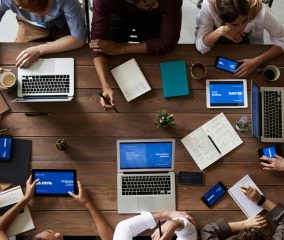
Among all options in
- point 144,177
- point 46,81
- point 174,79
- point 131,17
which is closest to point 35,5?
point 46,81

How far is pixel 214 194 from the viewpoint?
2041mm

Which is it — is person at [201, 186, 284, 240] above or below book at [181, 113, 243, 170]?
below

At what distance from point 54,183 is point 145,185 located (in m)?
0.51

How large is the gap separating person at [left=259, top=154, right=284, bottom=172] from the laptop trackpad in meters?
0.66

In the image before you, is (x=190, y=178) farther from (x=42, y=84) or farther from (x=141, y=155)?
(x=42, y=84)

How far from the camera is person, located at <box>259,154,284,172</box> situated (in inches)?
79.7

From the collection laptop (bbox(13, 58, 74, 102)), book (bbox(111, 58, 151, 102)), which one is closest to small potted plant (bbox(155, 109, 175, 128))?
book (bbox(111, 58, 151, 102))

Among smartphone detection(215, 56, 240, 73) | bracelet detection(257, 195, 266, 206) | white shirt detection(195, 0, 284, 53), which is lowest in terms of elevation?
bracelet detection(257, 195, 266, 206)

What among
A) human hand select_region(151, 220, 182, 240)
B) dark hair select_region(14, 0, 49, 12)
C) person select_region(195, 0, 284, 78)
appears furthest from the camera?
person select_region(195, 0, 284, 78)

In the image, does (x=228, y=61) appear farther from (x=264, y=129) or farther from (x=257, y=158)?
(x=257, y=158)

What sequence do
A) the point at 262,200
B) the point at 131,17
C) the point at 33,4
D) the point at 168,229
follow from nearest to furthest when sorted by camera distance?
the point at 33,4 → the point at 168,229 → the point at 262,200 → the point at 131,17

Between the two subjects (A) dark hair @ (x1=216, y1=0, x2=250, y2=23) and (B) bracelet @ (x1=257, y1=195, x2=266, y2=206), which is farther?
(B) bracelet @ (x1=257, y1=195, x2=266, y2=206)

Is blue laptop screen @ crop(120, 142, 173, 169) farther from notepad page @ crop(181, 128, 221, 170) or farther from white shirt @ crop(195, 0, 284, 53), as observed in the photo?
white shirt @ crop(195, 0, 284, 53)

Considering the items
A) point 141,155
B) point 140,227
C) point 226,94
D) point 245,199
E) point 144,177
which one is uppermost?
point 226,94
